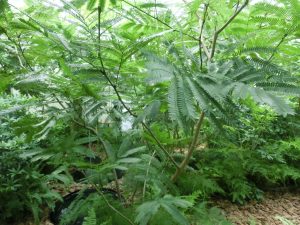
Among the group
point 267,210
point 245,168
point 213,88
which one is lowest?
point 267,210

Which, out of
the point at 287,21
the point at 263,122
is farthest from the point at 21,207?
the point at 263,122

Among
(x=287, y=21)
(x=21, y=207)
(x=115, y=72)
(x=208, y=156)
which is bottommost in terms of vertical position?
(x=21, y=207)

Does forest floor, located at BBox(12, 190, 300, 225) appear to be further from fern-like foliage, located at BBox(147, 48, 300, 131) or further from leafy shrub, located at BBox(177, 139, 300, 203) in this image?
fern-like foliage, located at BBox(147, 48, 300, 131)

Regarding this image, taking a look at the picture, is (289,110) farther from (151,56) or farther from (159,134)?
(159,134)

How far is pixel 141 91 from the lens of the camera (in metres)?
1.59

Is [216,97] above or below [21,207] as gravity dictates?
above

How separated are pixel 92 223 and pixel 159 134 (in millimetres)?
480

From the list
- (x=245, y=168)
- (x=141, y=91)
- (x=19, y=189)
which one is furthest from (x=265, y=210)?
(x=19, y=189)

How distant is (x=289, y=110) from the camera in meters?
0.74

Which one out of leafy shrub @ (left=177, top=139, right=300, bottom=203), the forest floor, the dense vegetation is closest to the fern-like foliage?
the dense vegetation

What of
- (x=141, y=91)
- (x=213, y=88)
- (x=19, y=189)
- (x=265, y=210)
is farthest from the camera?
(x=265, y=210)

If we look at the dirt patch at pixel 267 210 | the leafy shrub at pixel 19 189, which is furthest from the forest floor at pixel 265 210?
the leafy shrub at pixel 19 189

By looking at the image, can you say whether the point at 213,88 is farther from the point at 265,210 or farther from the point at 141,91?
the point at 265,210

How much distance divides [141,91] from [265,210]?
1.36 m
